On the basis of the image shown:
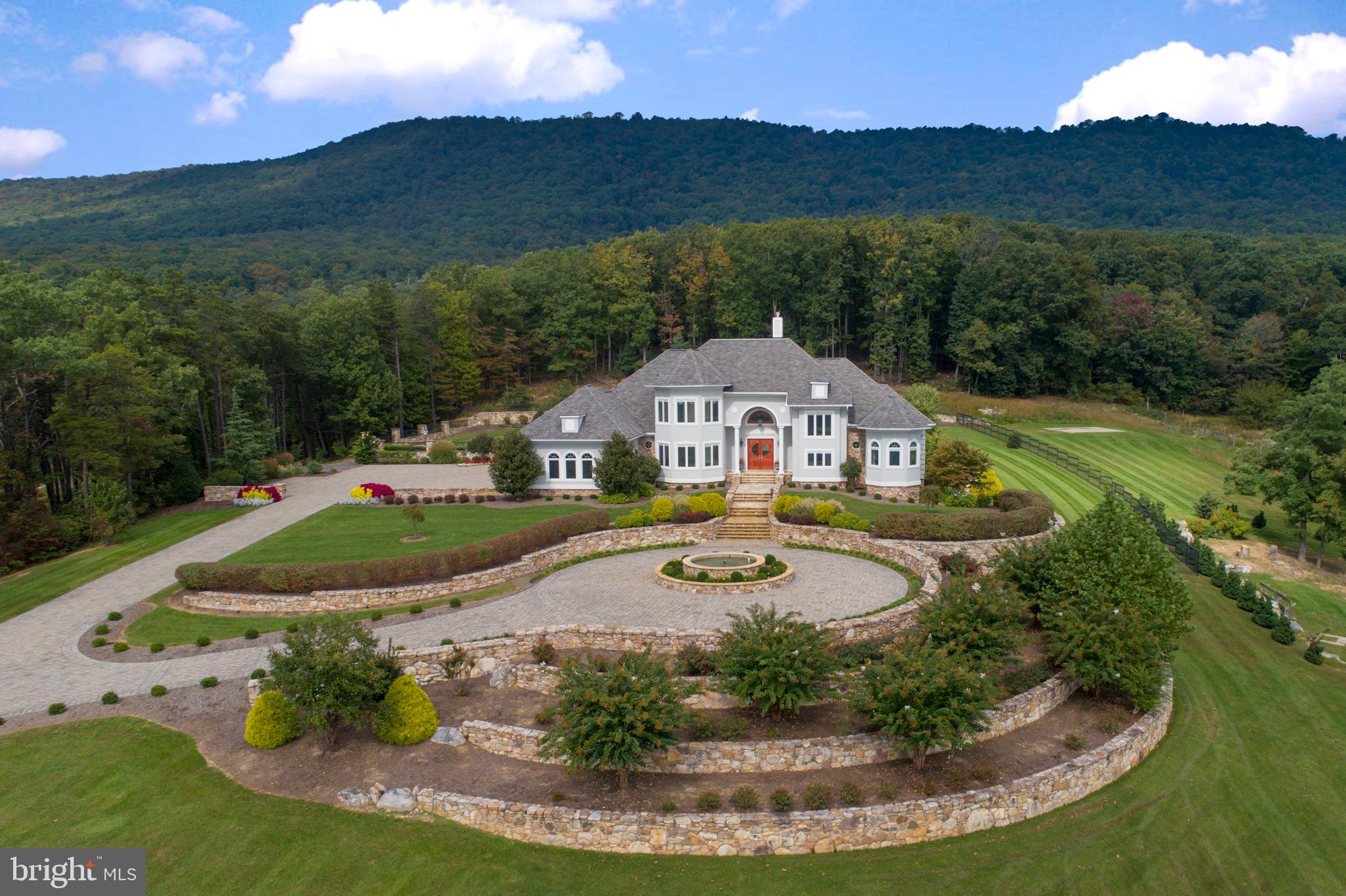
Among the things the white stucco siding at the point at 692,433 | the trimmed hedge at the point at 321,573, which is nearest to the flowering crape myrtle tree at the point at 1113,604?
the trimmed hedge at the point at 321,573

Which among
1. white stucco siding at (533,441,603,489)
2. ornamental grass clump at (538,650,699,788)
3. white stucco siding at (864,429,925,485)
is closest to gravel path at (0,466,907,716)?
ornamental grass clump at (538,650,699,788)

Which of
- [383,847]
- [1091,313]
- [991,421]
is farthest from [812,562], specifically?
[1091,313]

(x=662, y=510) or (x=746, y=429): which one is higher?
(x=746, y=429)

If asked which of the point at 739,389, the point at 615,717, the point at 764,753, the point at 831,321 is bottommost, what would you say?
the point at 764,753

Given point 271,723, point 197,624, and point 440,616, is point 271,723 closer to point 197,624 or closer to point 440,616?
point 440,616

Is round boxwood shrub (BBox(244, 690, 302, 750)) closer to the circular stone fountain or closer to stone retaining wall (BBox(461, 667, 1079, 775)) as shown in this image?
stone retaining wall (BBox(461, 667, 1079, 775))

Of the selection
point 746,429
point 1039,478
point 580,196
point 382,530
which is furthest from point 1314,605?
point 580,196
